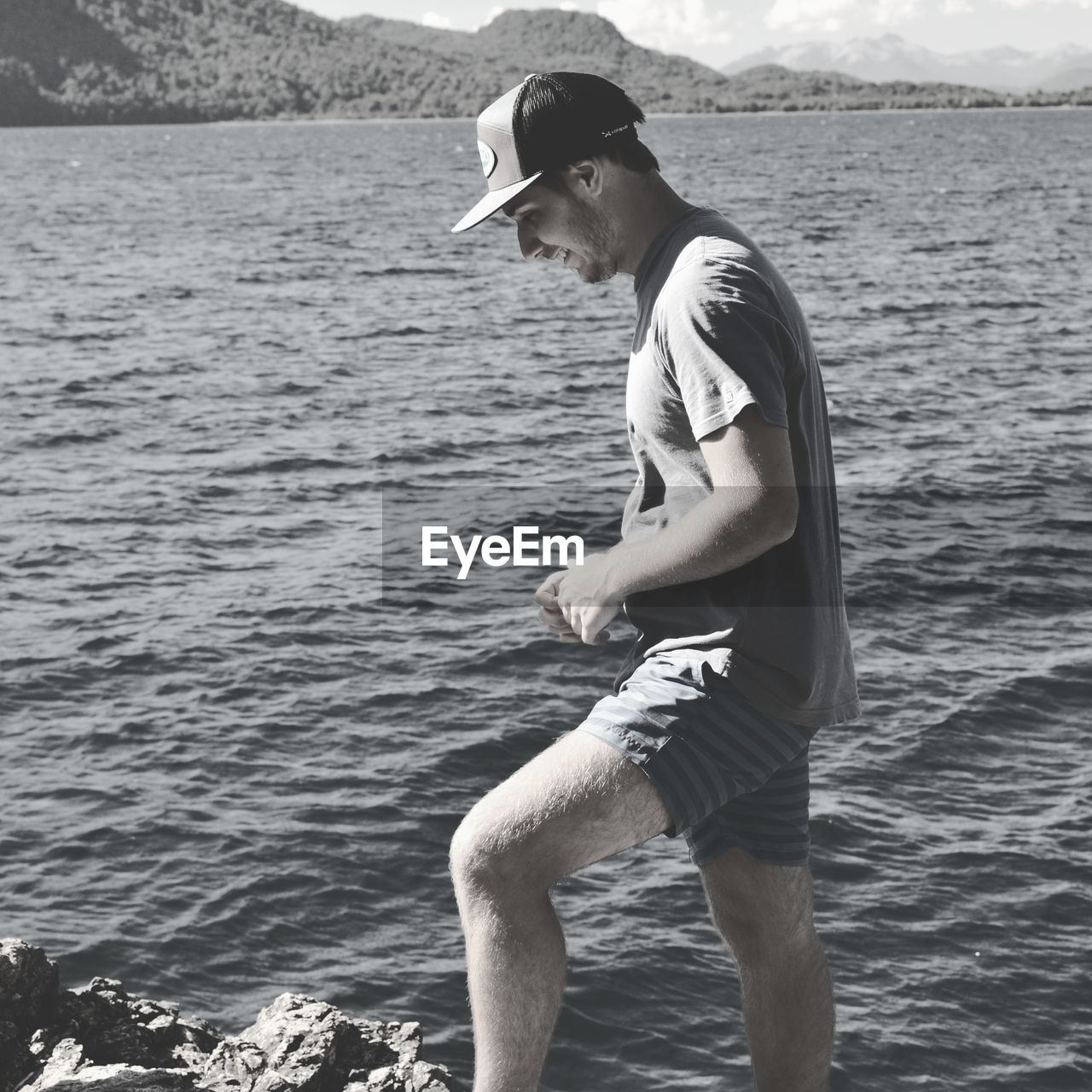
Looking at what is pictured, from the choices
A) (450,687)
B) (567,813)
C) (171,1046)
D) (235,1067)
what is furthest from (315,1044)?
(450,687)

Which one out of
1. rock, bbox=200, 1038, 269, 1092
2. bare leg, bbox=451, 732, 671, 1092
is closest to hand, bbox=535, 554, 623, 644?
bare leg, bbox=451, 732, 671, 1092

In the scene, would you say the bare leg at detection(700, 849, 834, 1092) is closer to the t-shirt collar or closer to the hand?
the hand

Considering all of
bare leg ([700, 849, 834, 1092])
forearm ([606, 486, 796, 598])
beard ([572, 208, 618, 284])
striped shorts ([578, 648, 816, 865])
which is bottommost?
bare leg ([700, 849, 834, 1092])

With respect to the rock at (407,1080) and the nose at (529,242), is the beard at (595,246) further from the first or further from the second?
the rock at (407,1080)

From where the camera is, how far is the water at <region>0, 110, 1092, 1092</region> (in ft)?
35.1

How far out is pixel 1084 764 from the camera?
13.8m

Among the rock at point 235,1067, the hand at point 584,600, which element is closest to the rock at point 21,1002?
the rock at point 235,1067

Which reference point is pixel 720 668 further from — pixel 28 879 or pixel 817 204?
pixel 817 204

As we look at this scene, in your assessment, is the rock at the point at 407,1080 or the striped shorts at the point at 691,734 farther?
the rock at the point at 407,1080

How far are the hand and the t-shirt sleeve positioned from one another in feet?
1.52

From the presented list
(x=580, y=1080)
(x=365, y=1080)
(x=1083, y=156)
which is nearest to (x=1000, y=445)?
(x=580, y=1080)

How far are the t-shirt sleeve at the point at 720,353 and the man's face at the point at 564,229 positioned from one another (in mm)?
399

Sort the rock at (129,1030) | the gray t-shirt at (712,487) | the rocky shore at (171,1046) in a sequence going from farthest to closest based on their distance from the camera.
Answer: the rock at (129,1030)
the rocky shore at (171,1046)
the gray t-shirt at (712,487)

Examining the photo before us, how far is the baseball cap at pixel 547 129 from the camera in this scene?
372 centimetres
